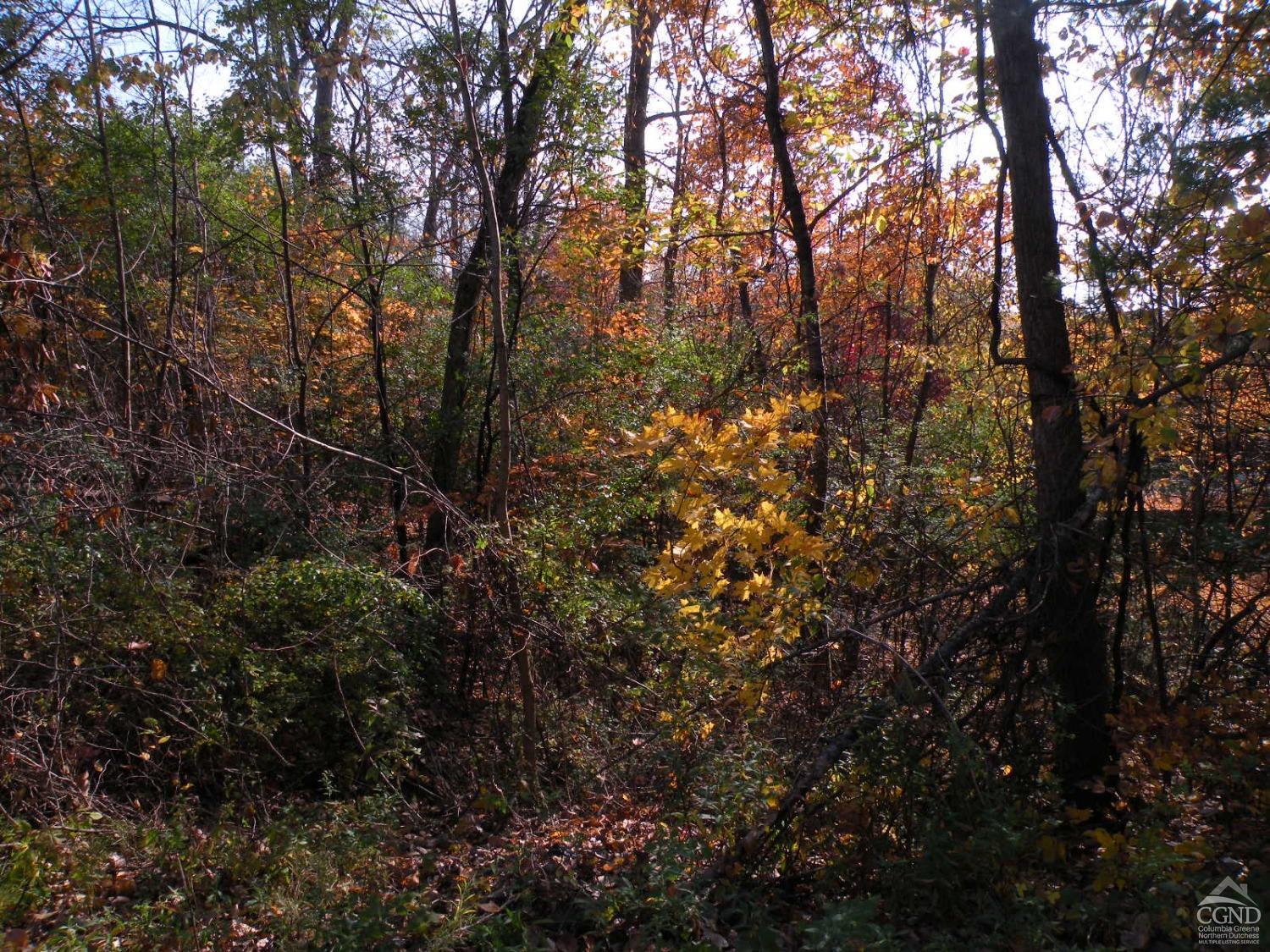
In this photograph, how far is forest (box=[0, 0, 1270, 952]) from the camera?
13.8ft

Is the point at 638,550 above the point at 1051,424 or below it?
below

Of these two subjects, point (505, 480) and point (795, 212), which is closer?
point (505, 480)

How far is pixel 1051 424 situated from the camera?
4848mm

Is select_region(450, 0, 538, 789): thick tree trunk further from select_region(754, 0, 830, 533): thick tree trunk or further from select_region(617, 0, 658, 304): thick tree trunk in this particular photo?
select_region(754, 0, 830, 533): thick tree trunk

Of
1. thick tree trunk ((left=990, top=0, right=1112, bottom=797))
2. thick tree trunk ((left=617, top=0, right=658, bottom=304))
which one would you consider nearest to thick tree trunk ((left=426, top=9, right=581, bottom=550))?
thick tree trunk ((left=617, top=0, right=658, bottom=304))

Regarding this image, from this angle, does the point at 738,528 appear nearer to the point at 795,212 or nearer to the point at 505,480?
the point at 505,480

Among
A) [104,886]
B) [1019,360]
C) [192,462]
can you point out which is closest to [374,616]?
[192,462]

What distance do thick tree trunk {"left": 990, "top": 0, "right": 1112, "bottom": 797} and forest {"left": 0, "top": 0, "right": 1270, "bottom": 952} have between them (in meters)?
0.03

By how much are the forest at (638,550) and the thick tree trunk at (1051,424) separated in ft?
0.09

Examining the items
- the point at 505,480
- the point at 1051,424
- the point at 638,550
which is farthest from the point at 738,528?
the point at 638,550

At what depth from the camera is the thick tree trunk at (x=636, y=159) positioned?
8766mm

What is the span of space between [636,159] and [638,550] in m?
5.94

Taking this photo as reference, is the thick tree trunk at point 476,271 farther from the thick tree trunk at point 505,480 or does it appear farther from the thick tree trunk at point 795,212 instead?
the thick tree trunk at point 505,480

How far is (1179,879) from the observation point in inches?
142
